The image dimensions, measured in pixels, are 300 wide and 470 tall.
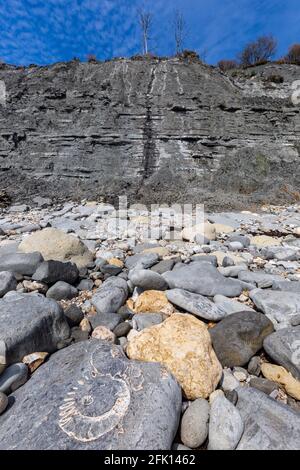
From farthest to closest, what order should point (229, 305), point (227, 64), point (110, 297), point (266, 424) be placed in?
1. point (227, 64)
2. point (110, 297)
3. point (229, 305)
4. point (266, 424)

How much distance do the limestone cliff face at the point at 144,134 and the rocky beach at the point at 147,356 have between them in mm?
7669

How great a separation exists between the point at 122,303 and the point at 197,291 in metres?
0.89

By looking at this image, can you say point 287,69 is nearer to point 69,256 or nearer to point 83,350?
point 69,256

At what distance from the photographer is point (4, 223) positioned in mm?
7039

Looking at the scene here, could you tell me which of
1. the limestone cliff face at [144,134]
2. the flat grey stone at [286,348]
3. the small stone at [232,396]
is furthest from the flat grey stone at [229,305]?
the limestone cliff face at [144,134]

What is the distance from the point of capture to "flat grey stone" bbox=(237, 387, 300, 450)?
1404 millimetres

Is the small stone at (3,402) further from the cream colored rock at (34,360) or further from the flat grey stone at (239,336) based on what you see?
the flat grey stone at (239,336)

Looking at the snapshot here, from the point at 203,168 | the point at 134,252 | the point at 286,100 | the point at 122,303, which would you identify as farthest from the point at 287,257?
the point at 286,100

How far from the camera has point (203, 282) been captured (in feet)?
10.1

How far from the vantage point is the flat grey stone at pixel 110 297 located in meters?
2.77

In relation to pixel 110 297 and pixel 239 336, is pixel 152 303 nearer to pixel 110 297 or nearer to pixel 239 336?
pixel 110 297

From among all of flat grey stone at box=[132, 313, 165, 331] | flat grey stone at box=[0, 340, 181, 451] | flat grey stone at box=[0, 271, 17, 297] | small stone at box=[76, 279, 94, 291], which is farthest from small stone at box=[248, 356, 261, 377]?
flat grey stone at box=[0, 271, 17, 297]

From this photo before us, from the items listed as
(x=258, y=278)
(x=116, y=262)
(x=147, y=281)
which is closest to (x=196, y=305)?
(x=147, y=281)

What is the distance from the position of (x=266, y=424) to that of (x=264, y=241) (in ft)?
13.8
